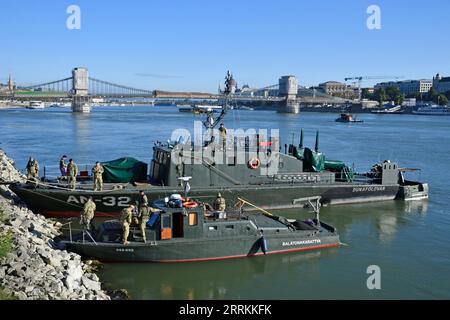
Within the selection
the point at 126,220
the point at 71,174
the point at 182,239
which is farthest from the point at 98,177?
the point at 182,239

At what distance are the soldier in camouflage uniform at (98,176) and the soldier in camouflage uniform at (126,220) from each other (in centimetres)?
530

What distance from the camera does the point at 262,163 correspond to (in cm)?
2436

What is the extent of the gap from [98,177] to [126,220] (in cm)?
562

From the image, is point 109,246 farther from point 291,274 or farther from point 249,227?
point 291,274

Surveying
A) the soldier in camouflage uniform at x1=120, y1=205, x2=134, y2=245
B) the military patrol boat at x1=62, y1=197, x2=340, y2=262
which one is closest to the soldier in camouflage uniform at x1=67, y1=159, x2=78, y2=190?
the military patrol boat at x1=62, y1=197, x2=340, y2=262

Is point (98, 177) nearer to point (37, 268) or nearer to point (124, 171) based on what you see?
point (124, 171)

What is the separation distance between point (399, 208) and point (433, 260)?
29.3 ft

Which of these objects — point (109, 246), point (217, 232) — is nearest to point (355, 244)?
point (217, 232)

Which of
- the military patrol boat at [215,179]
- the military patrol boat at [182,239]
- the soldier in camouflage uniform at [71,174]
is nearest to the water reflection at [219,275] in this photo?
the military patrol boat at [182,239]

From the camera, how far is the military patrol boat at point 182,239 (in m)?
16.5

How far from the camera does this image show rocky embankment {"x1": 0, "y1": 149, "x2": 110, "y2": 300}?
39.1 feet

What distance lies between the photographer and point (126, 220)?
53.5 ft

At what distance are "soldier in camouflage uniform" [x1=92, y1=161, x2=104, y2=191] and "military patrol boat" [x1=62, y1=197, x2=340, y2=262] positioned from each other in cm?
406

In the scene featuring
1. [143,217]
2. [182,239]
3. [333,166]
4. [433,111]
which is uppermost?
[433,111]
